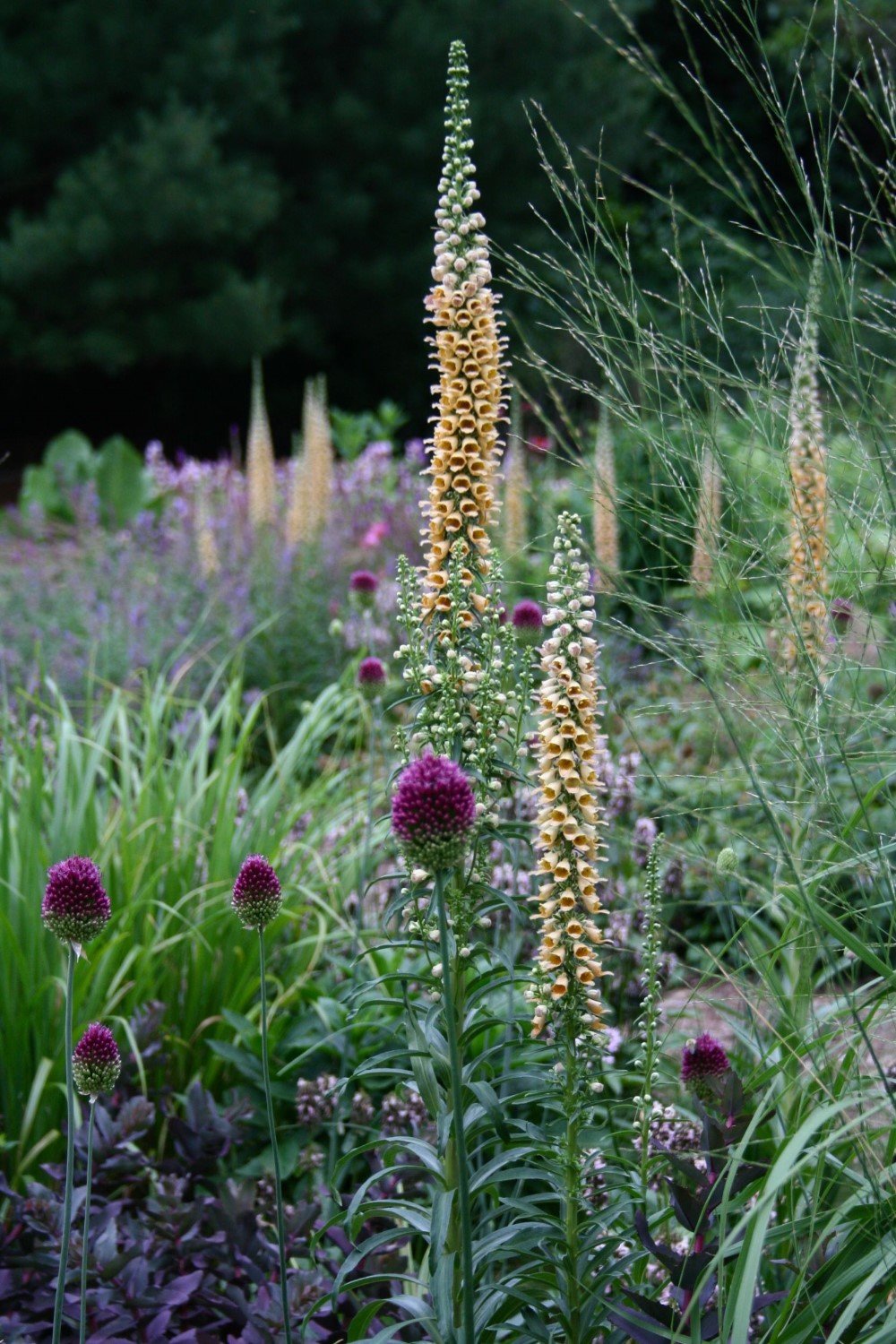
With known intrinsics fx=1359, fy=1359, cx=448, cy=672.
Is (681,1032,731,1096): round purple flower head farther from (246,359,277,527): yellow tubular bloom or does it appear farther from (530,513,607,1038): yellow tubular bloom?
(246,359,277,527): yellow tubular bloom

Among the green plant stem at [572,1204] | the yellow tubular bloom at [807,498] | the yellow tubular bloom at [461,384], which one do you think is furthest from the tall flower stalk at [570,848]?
the yellow tubular bloom at [807,498]

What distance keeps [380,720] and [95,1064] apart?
2.57 m

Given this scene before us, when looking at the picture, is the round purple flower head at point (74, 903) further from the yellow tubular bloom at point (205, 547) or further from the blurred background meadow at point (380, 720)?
the yellow tubular bloom at point (205, 547)

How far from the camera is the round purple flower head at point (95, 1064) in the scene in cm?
188

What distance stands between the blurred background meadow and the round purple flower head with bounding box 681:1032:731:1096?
62mm

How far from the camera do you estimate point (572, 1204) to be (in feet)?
6.13

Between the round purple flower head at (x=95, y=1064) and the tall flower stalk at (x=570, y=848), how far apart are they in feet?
1.97

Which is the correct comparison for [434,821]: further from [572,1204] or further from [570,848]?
[572,1204]

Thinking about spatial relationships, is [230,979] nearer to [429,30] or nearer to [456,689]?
[456,689]

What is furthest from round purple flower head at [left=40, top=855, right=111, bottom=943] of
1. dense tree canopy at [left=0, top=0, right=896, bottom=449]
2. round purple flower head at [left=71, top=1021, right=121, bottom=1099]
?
dense tree canopy at [left=0, top=0, right=896, bottom=449]

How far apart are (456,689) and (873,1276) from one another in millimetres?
962

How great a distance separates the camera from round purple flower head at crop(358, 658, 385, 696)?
3254 mm

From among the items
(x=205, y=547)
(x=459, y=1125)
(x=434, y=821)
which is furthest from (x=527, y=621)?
(x=205, y=547)

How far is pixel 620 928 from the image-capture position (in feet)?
11.8
